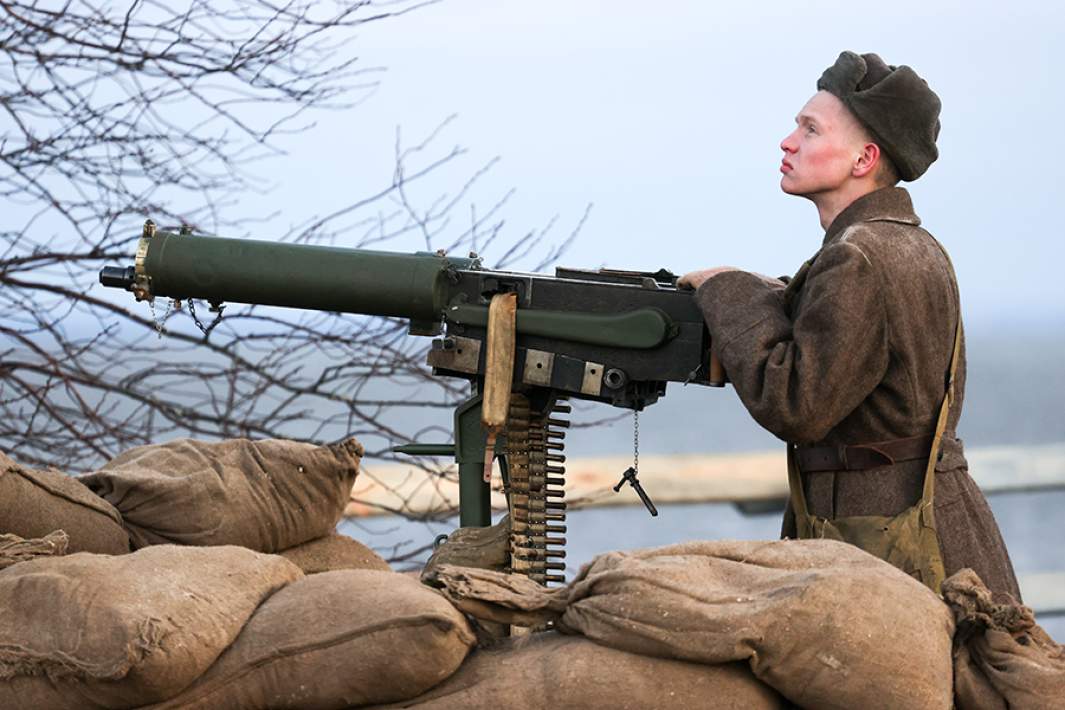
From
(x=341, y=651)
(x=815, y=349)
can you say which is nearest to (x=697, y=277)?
(x=815, y=349)

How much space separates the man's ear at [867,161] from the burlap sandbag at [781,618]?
1.04m

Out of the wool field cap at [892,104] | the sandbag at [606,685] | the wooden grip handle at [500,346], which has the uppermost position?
the wool field cap at [892,104]

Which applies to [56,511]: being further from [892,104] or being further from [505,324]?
[892,104]

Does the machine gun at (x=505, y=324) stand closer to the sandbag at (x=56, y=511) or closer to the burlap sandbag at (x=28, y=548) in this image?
the sandbag at (x=56, y=511)

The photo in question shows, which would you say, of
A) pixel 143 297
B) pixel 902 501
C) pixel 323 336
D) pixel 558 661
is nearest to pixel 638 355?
pixel 902 501

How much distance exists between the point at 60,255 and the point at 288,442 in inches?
111

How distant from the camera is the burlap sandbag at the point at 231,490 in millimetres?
4395

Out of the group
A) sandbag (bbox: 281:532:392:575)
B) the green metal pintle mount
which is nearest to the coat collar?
the green metal pintle mount

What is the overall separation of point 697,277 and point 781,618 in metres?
1.04

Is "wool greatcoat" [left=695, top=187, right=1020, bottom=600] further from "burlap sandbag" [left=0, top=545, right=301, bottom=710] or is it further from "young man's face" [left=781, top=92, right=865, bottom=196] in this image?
"burlap sandbag" [left=0, top=545, right=301, bottom=710]

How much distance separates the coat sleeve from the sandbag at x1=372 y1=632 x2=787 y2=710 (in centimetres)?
67

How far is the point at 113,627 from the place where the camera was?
10.7ft

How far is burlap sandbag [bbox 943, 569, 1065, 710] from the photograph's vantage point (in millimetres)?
3217

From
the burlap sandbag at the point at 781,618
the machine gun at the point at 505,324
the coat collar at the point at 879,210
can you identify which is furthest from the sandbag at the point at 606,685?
the coat collar at the point at 879,210
